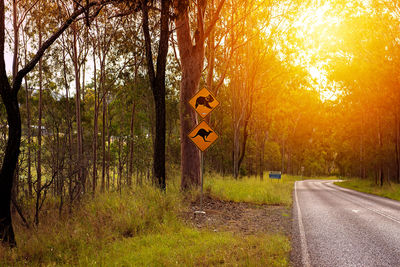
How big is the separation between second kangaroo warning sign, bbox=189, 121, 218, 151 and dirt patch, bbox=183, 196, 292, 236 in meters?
2.31

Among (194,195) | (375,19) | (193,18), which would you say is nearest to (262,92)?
(375,19)

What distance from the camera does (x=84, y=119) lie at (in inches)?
1416

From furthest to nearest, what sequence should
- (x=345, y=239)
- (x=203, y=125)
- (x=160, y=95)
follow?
(x=160, y=95), (x=203, y=125), (x=345, y=239)

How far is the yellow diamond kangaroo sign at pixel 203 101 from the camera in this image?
444 inches

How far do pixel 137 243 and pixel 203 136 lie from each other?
4.97m

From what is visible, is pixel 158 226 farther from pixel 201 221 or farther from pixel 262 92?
pixel 262 92

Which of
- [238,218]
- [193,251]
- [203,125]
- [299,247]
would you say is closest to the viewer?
[193,251]

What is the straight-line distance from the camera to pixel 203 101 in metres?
11.4

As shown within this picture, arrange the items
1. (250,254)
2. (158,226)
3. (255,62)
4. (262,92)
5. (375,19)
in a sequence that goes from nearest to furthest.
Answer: (250,254), (158,226), (375,19), (255,62), (262,92)

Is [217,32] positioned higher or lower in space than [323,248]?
higher

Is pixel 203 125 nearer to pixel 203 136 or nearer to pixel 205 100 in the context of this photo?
pixel 203 136

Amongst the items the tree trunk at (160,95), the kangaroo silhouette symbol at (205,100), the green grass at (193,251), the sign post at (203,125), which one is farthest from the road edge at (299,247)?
the tree trunk at (160,95)

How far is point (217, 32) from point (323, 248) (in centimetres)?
1622

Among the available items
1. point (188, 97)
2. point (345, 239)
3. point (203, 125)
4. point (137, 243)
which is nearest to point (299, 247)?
point (345, 239)
